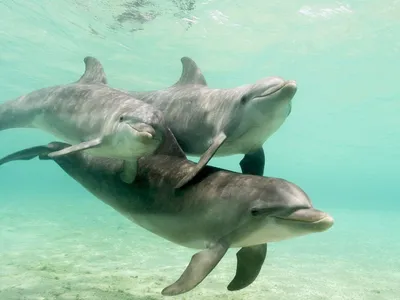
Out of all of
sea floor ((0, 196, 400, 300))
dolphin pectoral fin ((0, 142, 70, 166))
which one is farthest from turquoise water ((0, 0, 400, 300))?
dolphin pectoral fin ((0, 142, 70, 166))

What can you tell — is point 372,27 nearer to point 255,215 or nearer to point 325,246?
point 325,246

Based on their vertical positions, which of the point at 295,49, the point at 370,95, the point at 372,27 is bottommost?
the point at 370,95

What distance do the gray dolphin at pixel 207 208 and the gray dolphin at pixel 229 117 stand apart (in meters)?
0.36

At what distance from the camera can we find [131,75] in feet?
112

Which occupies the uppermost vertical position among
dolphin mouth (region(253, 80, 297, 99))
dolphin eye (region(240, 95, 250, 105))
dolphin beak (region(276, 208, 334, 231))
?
dolphin mouth (region(253, 80, 297, 99))

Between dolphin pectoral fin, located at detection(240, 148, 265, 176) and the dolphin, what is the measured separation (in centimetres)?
136

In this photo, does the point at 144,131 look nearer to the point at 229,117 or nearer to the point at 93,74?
the point at 229,117

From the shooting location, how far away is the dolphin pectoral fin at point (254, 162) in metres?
6.32

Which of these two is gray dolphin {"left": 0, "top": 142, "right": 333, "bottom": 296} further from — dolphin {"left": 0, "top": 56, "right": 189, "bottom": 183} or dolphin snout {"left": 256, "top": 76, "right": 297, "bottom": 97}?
dolphin snout {"left": 256, "top": 76, "right": 297, "bottom": 97}

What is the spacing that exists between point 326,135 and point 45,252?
182 feet

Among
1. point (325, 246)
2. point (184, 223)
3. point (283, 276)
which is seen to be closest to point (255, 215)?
point (184, 223)

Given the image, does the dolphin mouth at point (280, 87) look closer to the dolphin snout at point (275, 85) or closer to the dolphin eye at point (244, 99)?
the dolphin snout at point (275, 85)

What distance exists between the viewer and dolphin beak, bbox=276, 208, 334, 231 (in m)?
3.68

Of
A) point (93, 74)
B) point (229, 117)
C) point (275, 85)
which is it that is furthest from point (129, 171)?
point (93, 74)
